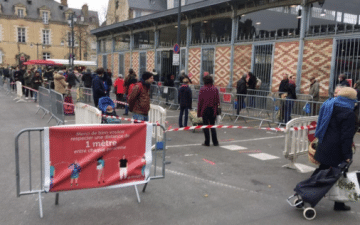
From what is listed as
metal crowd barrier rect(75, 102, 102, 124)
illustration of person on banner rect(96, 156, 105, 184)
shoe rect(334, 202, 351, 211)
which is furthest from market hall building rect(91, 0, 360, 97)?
illustration of person on banner rect(96, 156, 105, 184)

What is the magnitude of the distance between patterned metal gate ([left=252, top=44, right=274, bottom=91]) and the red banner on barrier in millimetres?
11134

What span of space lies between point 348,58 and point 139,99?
8.48m

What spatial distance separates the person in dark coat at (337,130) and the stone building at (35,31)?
165 ft

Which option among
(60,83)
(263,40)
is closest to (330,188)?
(60,83)

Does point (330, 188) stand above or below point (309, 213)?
above

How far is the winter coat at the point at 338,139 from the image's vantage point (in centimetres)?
411

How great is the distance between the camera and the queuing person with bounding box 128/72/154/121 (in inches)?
276

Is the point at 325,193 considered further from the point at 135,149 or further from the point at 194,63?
the point at 194,63

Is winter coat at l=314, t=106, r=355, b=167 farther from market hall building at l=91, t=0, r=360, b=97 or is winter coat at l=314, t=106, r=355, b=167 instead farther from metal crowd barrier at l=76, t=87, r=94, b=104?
metal crowd barrier at l=76, t=87, r=94, b=104

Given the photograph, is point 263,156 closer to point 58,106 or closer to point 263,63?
point 58,106

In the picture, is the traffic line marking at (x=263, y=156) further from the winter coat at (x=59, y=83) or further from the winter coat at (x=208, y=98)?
the winter coat at (x=59, y=83)

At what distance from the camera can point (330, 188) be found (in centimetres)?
412

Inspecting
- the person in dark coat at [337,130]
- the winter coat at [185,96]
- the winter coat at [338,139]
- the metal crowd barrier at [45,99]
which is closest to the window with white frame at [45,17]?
the metal crowd barrier at [45,99]

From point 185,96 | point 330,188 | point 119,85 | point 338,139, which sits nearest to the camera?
point 330,188
